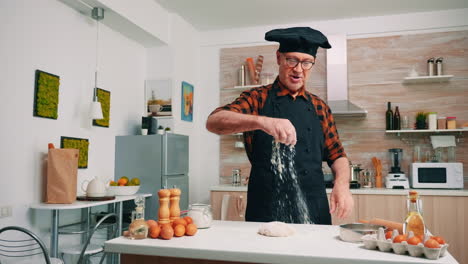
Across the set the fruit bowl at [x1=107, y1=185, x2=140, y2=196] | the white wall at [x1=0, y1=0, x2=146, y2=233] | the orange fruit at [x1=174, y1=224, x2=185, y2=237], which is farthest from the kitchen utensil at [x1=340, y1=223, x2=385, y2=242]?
the fruit bowl at [x1=107, y1=185, x2=140, y2=196]

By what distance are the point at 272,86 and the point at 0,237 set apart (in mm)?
2155

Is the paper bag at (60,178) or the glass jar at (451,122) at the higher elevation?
the glass jar at (451,122)

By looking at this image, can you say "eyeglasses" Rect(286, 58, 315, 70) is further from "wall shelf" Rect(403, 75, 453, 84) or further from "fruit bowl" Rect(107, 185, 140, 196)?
"wall shelf" Rect(403, 75, 453, 84)

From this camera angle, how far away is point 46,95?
330 centimetres

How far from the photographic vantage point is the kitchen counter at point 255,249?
51.8 inches

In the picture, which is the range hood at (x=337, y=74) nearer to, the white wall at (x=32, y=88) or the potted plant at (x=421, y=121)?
the potted plant at (x=421, y=121)

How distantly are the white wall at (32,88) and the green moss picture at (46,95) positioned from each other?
43mm

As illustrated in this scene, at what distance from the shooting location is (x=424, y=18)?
190 inches

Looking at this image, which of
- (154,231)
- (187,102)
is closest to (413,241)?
(154,231)

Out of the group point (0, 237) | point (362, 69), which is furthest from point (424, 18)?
point (0, 237)

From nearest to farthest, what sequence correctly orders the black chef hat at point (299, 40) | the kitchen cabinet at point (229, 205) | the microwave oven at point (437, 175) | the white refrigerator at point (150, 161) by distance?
the black chef hat at point (299, 40) → the white refrigerator at point (150, 161) → the microwave oven at point (437, 175) → the kitchen cabinet at point (229, 205)

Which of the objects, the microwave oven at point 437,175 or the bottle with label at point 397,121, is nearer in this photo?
the microwave oven at point 437,175

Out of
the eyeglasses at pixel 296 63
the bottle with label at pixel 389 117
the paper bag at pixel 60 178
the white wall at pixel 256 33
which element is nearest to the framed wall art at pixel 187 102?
the white wall at pixel 256 33

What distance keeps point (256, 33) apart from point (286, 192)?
12.0 ft
